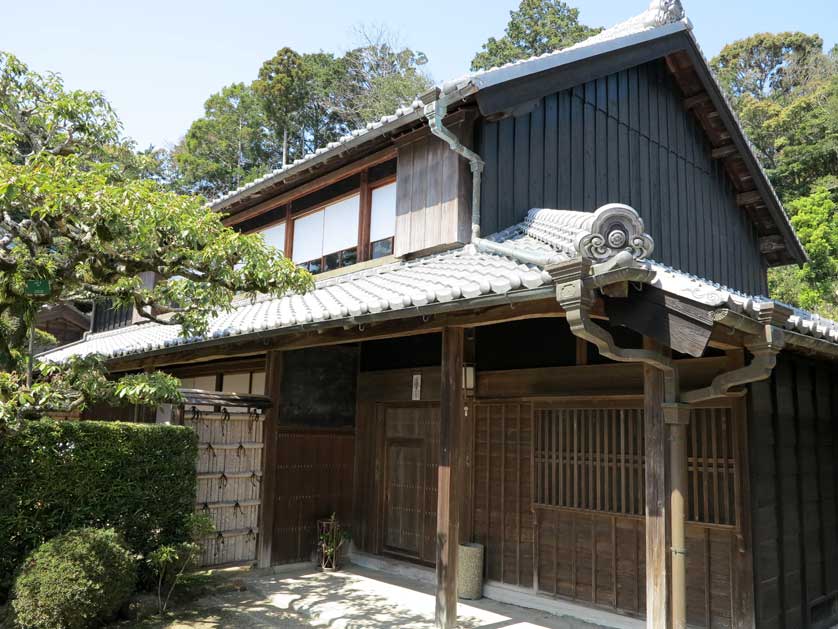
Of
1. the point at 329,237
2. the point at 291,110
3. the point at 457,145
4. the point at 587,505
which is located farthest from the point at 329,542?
the point at 291,110

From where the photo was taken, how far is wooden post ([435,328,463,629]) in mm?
6336

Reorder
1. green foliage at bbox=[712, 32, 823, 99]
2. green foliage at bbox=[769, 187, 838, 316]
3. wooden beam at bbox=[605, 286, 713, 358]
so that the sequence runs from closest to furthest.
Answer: wooden beam at bbox=[605, 286, 713, 358]
green foliage at bbox=[769, 187, 838, 316]
green foliage at bbox=[712, 32, 823, 99]

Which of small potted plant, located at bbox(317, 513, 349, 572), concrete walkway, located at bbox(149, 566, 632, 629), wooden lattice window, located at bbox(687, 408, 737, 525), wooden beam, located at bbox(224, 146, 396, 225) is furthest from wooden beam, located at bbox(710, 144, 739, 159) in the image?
small potted plant, located at bbox(317, 513, 349, 572)

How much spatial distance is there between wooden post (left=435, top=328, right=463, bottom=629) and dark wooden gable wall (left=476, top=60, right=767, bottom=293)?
2401mm

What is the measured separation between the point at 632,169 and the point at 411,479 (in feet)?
19.1

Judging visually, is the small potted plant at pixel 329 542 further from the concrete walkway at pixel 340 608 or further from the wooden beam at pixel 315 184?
the wooden beam at pixel 315 184

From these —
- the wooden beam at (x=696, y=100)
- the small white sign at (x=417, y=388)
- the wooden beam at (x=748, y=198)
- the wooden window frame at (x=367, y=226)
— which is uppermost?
the wooden beam at (x=696, y=100)

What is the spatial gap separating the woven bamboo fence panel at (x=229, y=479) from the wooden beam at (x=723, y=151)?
9015 millimetres

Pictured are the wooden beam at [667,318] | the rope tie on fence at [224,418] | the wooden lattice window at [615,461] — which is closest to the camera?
the wooden beam at [667,318]

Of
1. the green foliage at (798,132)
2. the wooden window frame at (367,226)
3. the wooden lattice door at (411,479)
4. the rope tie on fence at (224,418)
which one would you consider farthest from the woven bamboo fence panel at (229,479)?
the green foliage at (798,132)

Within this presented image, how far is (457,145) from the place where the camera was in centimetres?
807

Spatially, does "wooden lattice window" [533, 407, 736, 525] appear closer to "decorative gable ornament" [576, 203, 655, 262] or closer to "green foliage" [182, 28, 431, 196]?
"decorative gable ornament" [576, 203, 655, 262]

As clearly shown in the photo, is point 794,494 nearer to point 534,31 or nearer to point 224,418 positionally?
point 224,418

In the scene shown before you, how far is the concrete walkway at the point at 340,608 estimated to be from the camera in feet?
22.9
